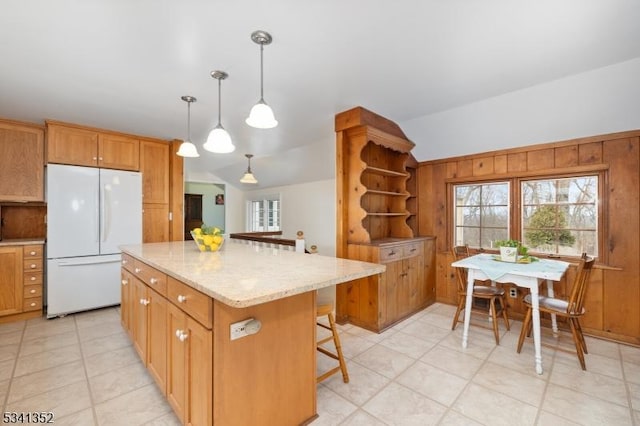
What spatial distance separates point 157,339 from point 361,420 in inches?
56.3

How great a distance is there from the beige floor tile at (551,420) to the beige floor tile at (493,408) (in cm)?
3

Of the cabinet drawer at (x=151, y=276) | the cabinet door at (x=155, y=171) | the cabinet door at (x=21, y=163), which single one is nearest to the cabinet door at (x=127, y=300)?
the cabinet drawer at (x=151, y=276)

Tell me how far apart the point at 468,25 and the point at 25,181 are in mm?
4870

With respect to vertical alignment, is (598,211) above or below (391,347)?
above

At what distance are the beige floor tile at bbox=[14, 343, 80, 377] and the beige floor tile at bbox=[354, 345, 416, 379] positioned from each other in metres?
2.50

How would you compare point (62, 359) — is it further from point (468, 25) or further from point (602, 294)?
point (602, 294)

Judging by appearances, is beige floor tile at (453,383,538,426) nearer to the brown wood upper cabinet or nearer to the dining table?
the dining table

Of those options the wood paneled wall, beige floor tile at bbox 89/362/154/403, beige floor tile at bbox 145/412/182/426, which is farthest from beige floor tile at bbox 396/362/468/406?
beige floor tile at bbox 89/362/154/403

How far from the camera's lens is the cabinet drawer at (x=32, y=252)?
11.0ft

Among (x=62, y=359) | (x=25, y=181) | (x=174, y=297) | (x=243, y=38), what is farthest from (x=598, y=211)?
(x=25, y=181)

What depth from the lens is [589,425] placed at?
169cm

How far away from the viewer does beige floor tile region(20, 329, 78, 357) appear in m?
2.60

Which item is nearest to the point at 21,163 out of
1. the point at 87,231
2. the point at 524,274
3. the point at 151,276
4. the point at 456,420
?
the point at 87,231

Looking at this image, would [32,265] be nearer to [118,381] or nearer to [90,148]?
[90,148]
